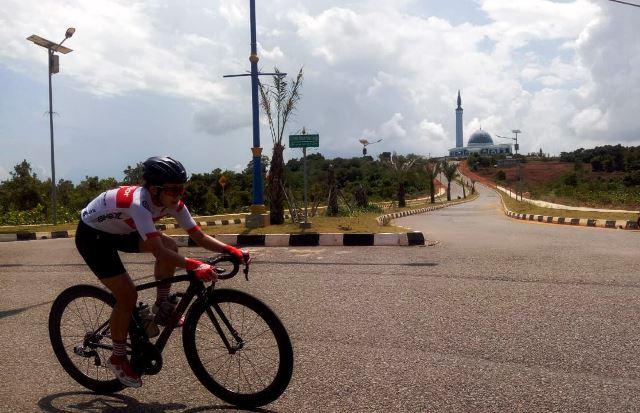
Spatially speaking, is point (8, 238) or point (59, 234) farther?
point (59, 234)

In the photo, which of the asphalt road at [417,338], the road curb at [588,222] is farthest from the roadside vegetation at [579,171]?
the asphalt road at [417,338]

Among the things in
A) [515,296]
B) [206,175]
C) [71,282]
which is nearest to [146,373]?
[515,296]

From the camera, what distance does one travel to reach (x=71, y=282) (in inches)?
324

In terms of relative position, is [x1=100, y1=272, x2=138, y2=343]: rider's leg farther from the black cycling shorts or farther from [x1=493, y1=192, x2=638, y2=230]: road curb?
[x1=493, y1=192, x2=638, y2=230]: road curb

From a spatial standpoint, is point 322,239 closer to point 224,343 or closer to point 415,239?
point 415,239

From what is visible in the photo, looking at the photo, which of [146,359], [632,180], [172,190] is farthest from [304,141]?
[632,180]

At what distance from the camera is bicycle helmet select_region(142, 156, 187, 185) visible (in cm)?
366

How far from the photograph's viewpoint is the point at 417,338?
5031mm

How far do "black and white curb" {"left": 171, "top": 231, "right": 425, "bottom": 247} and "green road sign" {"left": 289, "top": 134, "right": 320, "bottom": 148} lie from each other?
2.55 m

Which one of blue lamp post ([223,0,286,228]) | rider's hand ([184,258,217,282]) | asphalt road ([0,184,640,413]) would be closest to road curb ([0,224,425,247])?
blue lamp post ([223,0,286,228])

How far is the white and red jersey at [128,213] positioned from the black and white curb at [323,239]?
8.84 m

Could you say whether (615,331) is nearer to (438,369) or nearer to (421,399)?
(438,369)

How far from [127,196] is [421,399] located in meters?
2.14

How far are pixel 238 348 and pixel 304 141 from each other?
36.7 feet
